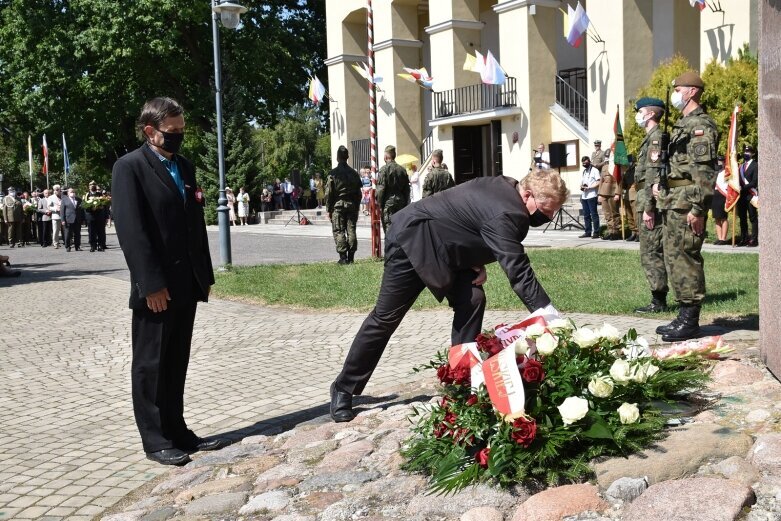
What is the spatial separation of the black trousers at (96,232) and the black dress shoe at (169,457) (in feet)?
63.5

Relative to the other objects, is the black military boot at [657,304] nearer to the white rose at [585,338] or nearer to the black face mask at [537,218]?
the black face mask at [537,218]

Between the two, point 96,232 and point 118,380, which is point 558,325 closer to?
point 118,380

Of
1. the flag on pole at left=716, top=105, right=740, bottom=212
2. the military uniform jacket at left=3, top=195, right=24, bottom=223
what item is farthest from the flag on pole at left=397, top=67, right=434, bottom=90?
the flag on pole at left=716, top=105, right=740, bottom=212

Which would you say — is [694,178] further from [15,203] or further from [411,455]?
[15,203]

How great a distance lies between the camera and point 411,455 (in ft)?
13.9

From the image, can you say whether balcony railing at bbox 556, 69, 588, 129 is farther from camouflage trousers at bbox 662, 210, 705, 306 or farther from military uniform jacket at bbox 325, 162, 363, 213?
camouflage trousers at bbox 662, 210, 705, 306

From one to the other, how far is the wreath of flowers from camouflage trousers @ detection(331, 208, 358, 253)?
10513 mm

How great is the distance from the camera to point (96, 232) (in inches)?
915

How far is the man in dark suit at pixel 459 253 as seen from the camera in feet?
14.5

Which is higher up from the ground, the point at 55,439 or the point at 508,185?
the point at 508,185

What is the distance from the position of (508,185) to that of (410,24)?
2830 cm

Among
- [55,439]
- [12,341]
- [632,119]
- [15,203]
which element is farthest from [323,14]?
[55,439]

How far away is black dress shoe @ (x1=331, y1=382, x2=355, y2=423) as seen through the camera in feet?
17.7

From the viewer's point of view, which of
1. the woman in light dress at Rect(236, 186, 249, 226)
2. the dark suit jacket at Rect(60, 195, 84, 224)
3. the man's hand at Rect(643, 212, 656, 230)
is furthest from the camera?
the woman in light dress at Rect(236, 186, 249, 226)
